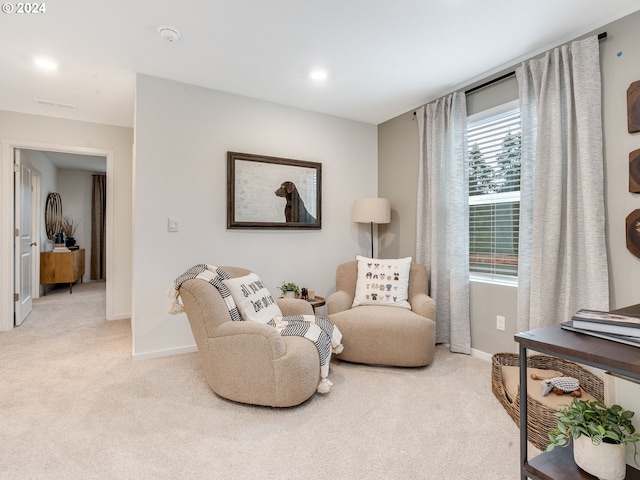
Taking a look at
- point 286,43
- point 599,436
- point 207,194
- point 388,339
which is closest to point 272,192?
point 207,194

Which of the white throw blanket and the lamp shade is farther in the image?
the lamp shade

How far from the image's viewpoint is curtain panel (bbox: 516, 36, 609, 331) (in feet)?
6.99

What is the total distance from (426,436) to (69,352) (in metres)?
3.03

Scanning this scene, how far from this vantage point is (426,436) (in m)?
1.77

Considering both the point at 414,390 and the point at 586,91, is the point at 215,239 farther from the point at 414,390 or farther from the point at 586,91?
the point at 586,91

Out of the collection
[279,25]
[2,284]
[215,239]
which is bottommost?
[2,284]

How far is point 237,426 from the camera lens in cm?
188

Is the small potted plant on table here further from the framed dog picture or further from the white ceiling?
the white ceiling

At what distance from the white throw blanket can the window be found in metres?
1.53

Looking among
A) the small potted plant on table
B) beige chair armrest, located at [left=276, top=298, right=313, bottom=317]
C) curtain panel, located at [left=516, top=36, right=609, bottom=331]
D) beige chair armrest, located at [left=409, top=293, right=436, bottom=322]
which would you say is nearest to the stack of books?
curtain panel, located at [left=516, top=36, right=609, bottom=331]

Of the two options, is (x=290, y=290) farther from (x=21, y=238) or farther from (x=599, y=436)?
(x=21, y=238)

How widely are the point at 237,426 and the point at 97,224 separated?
7134mm

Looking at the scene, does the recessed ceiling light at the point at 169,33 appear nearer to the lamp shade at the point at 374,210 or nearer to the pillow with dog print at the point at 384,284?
the lamp shade at the point at 374,210

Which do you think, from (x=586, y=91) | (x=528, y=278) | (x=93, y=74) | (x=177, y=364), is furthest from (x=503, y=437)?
(x=93, y=74)
